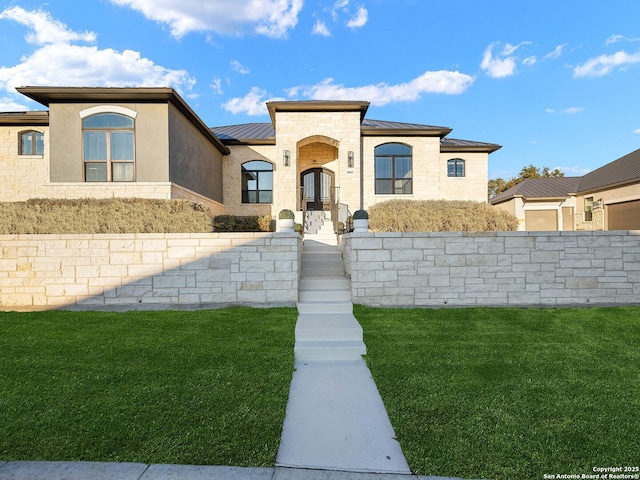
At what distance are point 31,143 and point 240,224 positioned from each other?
382 inches

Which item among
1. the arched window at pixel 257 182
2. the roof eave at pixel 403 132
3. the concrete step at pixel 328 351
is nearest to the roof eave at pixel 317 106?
the roof eave at pixel 403 132

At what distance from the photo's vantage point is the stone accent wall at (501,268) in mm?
6938

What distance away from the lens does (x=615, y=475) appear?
2.46m

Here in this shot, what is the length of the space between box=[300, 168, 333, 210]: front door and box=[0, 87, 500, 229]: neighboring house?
0.18 ft

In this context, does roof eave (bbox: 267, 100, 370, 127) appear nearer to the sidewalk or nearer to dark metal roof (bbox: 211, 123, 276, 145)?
dark metal roof (bbox: 211, 123, 276, 145)

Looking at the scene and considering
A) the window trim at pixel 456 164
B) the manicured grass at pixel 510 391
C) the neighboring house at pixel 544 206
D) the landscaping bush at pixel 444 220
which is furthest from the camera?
the neighboring house at pixel 544 206

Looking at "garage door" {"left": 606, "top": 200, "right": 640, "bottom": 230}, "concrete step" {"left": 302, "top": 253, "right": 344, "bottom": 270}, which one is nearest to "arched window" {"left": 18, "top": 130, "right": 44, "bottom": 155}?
"concrete step" {"left": 302, "top": 253, "right": 344, "bottom": 270}

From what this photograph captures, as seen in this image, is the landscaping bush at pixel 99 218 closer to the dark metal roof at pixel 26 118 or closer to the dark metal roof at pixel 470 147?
the dark metal roof at pixel 26 118

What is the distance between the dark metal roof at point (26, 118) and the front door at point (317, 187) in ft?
38.0

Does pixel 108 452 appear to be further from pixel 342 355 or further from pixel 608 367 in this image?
pixel 608 367

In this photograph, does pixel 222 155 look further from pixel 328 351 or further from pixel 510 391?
pixel 510 391

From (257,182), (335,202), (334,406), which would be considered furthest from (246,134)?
(334,406)

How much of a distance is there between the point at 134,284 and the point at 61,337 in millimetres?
1790

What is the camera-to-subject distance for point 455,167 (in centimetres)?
1753
